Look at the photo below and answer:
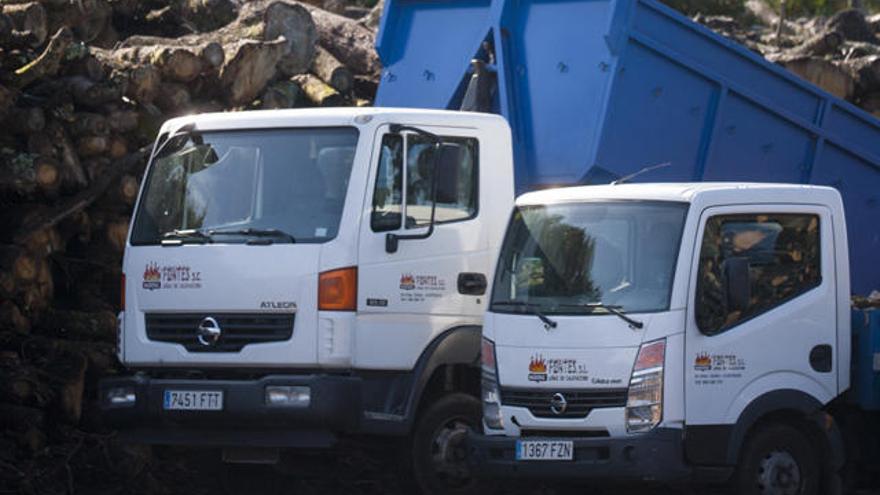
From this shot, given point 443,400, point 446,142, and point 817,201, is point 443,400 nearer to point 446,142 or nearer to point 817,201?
point 446,142

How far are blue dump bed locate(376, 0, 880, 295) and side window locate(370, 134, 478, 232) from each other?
3.82 ft

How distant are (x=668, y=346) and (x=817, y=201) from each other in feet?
5.21

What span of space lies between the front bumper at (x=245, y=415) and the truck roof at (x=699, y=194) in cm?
178

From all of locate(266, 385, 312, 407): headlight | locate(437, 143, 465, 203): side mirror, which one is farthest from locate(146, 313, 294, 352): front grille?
locate(437, 143, 465, 203): side mirror

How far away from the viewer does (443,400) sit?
9.95m

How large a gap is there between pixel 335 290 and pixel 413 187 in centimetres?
91

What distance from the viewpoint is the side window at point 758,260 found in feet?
29.1

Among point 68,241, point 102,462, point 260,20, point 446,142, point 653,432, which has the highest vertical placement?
point 260,20

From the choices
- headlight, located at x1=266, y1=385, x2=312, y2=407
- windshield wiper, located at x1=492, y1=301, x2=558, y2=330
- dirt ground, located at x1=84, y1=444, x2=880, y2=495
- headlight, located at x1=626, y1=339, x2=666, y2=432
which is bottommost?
dirt ground, located at x1=84, y1=444, x2=880, y2=495

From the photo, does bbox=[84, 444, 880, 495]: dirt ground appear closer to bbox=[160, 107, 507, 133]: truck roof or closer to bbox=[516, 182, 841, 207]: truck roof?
bbox=[516, 182, 841, 207]: truck roof

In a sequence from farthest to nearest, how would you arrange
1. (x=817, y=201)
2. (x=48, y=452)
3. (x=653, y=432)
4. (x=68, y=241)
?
1. (x=68, y=241)
2. (x=48, y=452)
3. (x=817, y=201)
4. (x=653, y=432)

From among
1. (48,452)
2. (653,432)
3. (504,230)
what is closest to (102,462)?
(48,452)

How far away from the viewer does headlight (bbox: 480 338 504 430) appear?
9.21m

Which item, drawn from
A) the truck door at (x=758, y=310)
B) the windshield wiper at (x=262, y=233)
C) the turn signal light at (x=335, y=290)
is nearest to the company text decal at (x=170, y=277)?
the windshield wiper at (x=262, y=233)
